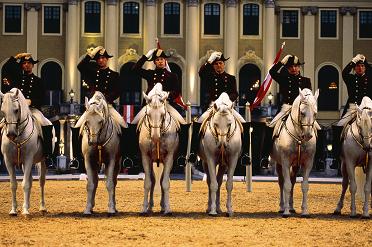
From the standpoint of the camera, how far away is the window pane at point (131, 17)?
257 ft

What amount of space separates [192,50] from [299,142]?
5409 centimetres

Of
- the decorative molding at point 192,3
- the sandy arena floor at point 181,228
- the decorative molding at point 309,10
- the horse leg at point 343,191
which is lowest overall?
the sandy arena floor at point 181,228

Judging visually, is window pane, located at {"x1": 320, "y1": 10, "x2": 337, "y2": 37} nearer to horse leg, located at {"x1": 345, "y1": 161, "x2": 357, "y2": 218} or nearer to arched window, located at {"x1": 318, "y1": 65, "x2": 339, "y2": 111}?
arched window, located at {"x1": 318, "y1": 65, "x2": 339, "y2": 111}

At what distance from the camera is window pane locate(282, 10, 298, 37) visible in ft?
261

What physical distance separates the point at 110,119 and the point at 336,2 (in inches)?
2317

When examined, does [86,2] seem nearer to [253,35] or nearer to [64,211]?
[253,35]

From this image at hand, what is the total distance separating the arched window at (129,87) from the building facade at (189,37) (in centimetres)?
8

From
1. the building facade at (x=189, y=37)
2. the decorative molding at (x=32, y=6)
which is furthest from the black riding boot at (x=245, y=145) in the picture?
the decorative molding at (x=32, y=6)

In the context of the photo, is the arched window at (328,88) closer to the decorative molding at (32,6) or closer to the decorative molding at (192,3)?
the decorative molding at (192,3)

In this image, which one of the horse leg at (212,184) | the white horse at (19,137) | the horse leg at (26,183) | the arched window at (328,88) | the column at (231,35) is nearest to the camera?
the white horse at (19,137)

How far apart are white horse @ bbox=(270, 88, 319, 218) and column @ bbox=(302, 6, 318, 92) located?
55.2 meters

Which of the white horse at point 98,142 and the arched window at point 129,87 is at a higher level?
the arched window at point 129,87

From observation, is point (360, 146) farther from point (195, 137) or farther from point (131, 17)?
point (131, 17)

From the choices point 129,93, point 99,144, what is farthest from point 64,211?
point 129,93
